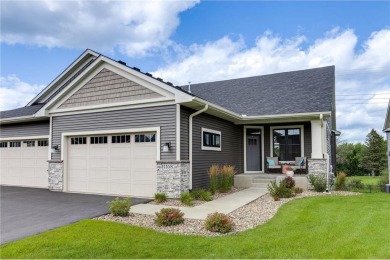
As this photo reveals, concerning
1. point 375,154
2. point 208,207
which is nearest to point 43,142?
point 208,207

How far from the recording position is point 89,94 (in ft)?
33.5

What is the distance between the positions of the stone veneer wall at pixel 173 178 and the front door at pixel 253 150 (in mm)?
5258

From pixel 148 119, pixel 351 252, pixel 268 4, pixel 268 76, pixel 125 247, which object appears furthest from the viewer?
pixel 268 76

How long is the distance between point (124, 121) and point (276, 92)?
25.4 feet

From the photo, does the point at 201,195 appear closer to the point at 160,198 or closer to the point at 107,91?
the point at 160,198

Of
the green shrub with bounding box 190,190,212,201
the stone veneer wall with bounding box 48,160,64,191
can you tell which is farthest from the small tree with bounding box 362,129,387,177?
the stone veneer wall with bounding box 48,160,64,191

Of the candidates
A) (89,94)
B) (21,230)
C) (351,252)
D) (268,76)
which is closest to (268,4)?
(268,76)

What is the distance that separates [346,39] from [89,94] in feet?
41.6

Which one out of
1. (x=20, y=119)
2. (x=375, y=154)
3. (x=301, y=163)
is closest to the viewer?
(x=301, y=163)

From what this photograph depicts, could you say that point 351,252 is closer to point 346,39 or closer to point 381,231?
point 381,231

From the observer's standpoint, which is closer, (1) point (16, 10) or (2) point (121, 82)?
(1) point (16, 10)

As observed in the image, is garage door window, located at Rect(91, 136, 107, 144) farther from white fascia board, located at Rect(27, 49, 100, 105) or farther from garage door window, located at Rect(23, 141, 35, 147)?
white fascia board, located at Rect(27, 49, 100, 105)

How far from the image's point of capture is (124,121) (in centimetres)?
953

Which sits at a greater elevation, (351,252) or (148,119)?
(148,119)
